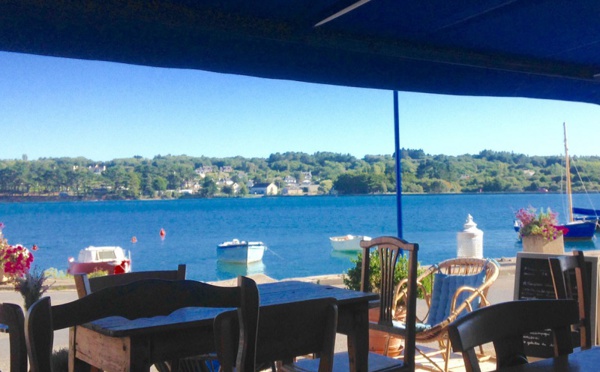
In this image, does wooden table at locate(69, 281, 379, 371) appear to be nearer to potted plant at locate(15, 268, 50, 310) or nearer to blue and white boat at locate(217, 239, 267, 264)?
potted plant at locate(15, 268, 50, 310)

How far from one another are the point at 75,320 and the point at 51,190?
156 ft

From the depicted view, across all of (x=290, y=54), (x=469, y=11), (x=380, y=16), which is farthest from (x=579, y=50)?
(x=290, y=54)

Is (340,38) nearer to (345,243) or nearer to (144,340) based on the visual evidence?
(144,340)

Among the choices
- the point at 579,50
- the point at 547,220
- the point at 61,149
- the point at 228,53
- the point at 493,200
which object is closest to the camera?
the point at 228,53

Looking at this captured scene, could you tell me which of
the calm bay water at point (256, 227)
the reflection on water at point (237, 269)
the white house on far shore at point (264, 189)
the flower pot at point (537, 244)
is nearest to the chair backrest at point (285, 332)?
the flower pot at point (537, 244)

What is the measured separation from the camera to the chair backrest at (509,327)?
3.71ft

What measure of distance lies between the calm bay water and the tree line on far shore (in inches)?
119

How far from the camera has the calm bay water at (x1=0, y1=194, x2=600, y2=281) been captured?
37.5 metres

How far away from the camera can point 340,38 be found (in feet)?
7.73

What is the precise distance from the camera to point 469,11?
2.21 m

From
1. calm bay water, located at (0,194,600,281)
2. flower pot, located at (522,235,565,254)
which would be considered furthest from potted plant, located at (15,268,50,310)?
calm bay water, located at (0,194,600,281)

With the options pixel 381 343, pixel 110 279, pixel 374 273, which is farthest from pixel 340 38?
pixel 374 273

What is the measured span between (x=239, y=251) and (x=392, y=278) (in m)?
29.9

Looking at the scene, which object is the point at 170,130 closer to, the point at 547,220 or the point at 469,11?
the point at 547,220
